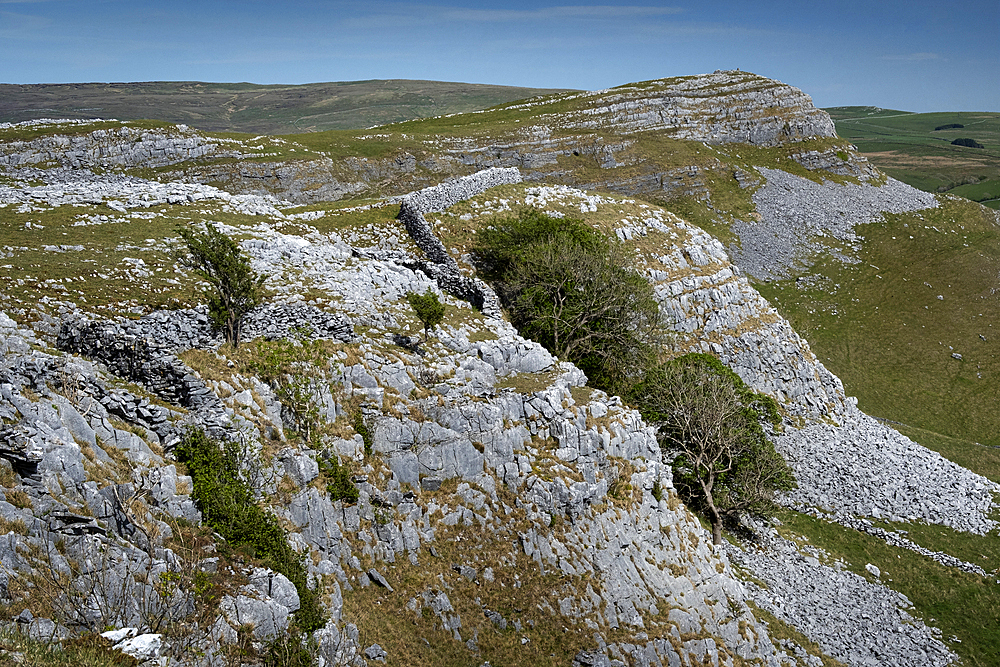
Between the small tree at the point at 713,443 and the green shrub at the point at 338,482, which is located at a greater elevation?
the green shrub at the point at 338,482

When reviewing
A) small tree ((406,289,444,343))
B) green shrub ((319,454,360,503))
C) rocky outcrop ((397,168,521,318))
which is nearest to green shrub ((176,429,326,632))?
green shrub ((319,454,360,503))

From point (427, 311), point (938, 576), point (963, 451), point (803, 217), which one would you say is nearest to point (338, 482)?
point (427, 311)

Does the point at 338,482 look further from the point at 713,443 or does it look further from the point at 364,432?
the point at 713,443

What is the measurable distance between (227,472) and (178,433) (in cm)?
184

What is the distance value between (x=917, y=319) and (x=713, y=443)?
1803 inches

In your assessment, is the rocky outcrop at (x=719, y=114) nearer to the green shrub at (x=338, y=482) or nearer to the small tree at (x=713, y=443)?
the small tree at (x=713, y=443)

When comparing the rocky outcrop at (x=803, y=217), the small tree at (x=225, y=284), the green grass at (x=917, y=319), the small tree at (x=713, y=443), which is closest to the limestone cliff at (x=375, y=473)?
the small tree at (x=225, y=284)

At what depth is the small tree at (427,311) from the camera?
28.3 m

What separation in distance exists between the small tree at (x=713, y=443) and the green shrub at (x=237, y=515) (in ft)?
76.7

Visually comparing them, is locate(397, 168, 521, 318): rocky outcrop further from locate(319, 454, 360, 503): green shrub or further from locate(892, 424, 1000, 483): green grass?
locate(892, 424, 1000, 483): green grass

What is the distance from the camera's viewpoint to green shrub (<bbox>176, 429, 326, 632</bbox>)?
15.1 m

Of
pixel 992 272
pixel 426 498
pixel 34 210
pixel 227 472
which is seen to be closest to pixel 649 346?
pixel 426 498

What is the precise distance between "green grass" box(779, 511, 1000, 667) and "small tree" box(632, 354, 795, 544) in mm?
3762

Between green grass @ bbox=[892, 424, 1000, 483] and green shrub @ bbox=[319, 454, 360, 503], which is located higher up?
green shrub @ bbox=[319, 454, 360, 503]
